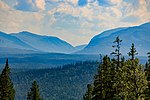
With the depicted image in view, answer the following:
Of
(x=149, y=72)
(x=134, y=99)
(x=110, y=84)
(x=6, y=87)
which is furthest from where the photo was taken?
(x=6, y=87)

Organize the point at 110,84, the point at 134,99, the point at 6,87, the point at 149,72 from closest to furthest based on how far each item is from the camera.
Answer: the point at 134,99
the point at 110,84
the point at 149,72
the point at 6,87

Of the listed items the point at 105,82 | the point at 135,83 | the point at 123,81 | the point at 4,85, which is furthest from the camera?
the point at 4,85

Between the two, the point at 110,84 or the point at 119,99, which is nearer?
the point at 119,99

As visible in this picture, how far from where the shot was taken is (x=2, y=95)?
5628 cm

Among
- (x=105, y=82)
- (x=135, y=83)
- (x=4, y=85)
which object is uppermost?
(x=135, y=83)

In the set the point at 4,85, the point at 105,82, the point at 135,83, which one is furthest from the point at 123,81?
the point at 4,85

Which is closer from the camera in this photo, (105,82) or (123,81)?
(123,81)

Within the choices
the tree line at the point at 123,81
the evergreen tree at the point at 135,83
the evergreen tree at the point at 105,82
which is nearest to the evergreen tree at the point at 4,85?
the tree line at the point at 123,81

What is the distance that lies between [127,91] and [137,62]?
3.17 metres

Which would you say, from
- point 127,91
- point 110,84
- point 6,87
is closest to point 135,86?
point 127,91

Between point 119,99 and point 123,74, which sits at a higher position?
point 123,74

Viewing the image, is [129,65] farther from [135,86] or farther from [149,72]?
[149,72]

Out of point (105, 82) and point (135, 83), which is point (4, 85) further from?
point (135, 83)

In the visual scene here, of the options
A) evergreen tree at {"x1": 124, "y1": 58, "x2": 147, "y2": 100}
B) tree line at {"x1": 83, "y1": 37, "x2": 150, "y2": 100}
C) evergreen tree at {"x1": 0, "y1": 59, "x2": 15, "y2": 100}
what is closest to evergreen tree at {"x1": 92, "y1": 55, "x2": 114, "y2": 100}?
tree line at {"x1": 83, "y1": 37, "x2": 150, "y2": 100}
